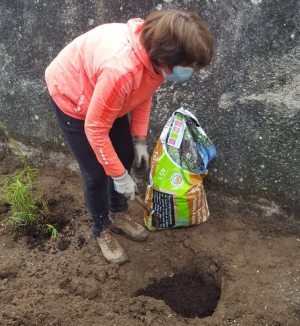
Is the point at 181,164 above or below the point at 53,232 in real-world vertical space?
above

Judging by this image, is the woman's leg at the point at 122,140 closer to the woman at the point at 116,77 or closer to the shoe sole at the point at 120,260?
the woman at the point at 116,77

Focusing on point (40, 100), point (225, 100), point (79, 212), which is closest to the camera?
point (225, 100)

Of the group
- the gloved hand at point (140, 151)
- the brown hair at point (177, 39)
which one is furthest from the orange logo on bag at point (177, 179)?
the brown hair at point (177, 39)

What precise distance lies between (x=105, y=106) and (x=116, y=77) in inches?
5.6

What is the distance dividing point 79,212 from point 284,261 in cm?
144

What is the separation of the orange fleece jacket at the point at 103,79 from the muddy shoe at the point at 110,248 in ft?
2.17

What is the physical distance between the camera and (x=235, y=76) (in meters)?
2.46

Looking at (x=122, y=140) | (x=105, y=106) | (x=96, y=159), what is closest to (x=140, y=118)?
(x=122, y=140)

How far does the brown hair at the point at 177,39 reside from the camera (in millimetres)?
1579

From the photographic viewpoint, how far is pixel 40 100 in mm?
3230

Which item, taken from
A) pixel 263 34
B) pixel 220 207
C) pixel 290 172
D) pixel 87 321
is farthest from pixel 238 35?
pixel 87 321

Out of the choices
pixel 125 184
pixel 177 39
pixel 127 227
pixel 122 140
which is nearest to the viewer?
pixel 177 39

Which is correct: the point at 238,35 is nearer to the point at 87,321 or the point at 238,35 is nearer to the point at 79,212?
the point at 79,212

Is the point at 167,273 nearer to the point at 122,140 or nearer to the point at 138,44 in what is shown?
the point at 122,140
